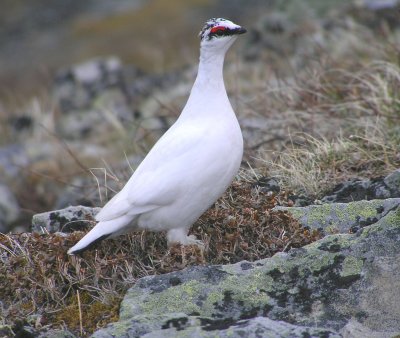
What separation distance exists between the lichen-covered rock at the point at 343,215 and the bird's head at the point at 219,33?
39.8 inches

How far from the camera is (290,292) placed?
12.0 feet

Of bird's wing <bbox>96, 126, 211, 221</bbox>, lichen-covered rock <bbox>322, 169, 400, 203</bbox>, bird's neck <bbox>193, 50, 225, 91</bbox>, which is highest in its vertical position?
bird's neck <bbox>193, 50, 225, 91</bbox>

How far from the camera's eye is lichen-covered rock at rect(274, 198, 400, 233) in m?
4.34

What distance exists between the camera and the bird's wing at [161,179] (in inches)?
164

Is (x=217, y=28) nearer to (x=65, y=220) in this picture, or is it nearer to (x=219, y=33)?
(x=219, y=33)

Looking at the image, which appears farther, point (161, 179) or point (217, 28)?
point (217, 28)

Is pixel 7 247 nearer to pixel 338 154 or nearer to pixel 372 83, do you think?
pixel 338 154

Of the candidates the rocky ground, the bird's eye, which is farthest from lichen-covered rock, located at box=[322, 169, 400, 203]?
the bird's eye

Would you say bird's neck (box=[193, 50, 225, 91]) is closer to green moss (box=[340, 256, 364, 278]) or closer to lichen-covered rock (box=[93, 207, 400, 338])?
lichen-covered rock (box=[93, 207, 400, 338])

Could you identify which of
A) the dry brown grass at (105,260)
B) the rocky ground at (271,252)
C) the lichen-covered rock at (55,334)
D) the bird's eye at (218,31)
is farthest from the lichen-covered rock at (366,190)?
the lichen-covered rock at (55,334)

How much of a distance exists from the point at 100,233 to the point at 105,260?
155 mm

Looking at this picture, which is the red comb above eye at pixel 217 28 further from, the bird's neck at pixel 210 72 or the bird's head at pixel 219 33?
the bird's neck at pixel 210 72

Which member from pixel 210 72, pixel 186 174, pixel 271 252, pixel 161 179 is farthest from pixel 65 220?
pixel 271 252

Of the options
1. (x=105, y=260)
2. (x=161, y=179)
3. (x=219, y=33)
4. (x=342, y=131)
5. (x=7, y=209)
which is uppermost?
(x=219, y=33)
